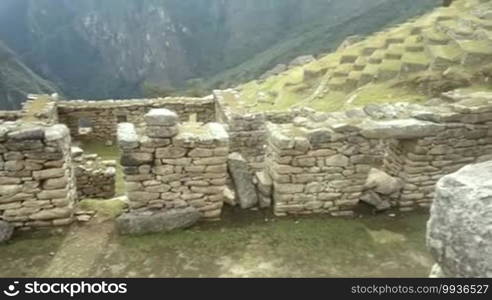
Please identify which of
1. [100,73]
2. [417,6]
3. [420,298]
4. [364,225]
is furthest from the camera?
[100,73]

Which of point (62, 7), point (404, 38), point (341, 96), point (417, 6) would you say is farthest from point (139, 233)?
point (62, 7)

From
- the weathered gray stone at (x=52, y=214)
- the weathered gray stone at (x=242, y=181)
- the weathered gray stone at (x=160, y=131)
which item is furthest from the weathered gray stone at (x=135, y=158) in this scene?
the weathered gray stone at (x=242, y=181)

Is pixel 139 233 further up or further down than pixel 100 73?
further down

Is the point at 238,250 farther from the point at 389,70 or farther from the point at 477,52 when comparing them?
the point at 389,70

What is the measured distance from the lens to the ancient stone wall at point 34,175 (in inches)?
288

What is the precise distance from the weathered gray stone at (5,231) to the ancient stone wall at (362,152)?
12.6 ft

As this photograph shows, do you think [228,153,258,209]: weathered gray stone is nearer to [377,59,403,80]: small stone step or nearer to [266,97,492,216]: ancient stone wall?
[266,97,492,216]: ancient stone wall

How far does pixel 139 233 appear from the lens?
7.62 metres

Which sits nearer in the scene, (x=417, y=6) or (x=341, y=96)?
(x=341, y=96)

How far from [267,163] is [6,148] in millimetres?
3837

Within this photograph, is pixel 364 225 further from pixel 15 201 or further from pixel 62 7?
pixel 62 7

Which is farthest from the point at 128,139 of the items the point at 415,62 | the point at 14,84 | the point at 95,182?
the point at 14,84

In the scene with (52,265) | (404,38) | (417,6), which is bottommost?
(52,265)

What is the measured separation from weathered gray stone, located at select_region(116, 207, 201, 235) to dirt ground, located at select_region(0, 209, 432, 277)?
13 cm
